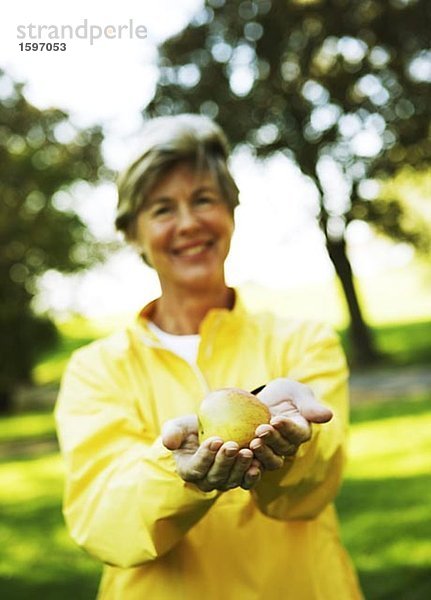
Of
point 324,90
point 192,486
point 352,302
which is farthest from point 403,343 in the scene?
point 192,486

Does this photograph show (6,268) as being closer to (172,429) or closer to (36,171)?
(36,171)

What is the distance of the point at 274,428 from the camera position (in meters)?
1.08

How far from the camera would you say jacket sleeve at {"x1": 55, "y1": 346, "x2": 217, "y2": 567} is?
3.77ft

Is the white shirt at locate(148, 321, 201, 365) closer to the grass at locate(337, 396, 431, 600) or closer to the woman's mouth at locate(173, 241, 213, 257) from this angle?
the woman's mouth at locate(173, 241, 213, 257)

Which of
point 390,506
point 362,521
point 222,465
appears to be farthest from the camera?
point 390,506

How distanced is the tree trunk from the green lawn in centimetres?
456

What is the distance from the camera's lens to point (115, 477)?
123 cm

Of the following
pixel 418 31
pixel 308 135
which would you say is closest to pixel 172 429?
pixel 418 31

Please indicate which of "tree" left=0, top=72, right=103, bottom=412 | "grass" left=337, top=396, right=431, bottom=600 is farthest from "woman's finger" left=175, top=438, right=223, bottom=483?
"tree" left=0, top=72, right=103, bottom=412

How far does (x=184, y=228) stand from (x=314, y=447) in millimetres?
384

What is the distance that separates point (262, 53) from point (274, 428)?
9.06 meters

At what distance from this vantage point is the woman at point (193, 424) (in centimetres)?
116

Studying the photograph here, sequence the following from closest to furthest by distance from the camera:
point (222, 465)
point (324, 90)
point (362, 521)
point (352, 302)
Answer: point (222, 465)
point (362, 521)
point (324, 90)
point (352, 302)

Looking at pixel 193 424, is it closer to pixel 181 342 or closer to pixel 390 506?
pixel 181 342
